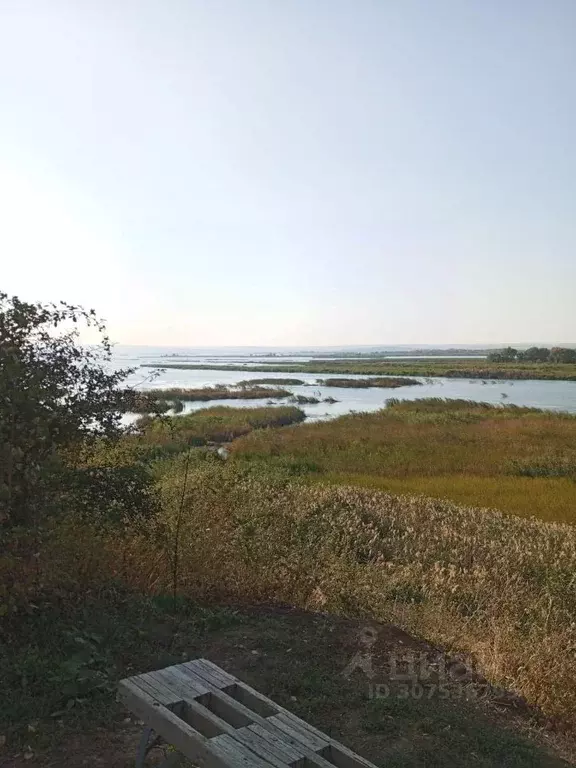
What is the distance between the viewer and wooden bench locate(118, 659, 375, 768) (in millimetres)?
2805

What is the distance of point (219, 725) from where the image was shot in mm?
3053

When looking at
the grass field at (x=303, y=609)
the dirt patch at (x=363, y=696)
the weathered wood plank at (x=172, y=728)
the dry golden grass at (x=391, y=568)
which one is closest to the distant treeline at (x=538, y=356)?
the grass field at (x=303, y=609)

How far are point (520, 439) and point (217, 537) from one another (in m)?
20.2

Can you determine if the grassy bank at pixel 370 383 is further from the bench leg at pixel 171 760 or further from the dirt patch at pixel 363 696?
the bench leg at pixel 171 760

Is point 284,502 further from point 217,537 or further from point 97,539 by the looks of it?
point 97,539

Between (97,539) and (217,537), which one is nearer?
(97,539)

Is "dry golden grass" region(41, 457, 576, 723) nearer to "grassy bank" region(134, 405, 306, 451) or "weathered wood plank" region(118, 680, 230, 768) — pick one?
"weathered wood plank" region(118, 680, 230, 768)

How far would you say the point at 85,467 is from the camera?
601 centimetres

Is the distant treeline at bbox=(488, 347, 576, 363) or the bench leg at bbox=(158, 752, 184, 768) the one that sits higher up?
the distant treeline at bbox=(488, 347, 576, 363)

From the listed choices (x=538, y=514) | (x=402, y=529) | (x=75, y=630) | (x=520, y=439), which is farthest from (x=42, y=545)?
(x=520, y=439)

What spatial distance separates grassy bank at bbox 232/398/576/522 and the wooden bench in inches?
446

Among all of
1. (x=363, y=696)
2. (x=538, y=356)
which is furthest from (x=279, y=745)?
(x=538, y=356)

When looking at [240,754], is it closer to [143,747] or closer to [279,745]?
[279,745]

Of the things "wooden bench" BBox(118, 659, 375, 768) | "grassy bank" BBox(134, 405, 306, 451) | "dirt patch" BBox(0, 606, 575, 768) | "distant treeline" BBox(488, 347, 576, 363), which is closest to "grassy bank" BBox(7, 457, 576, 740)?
"dirt patch" BBox(0, 606, 575, 768)
